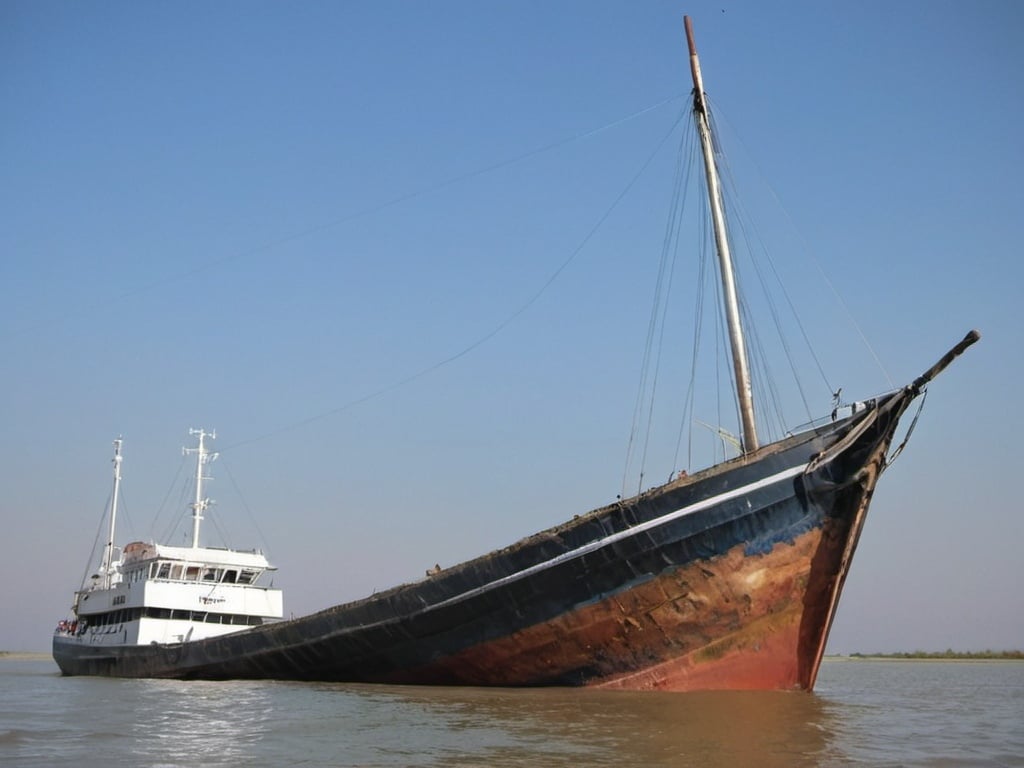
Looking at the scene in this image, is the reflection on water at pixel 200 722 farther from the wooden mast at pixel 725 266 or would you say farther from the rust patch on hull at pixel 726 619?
the wooden mast at pixel 725 266

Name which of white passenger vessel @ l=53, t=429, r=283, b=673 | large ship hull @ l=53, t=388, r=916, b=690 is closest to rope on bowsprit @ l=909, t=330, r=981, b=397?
large ship hull @ l=53, t=388, r=916, b=690

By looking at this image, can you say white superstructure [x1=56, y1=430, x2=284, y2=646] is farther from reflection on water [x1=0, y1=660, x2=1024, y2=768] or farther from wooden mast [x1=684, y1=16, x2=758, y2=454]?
wooden mast [x1=684, y1=16, x2=758, y2=454]

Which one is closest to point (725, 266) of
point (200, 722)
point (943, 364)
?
point (943, 364)

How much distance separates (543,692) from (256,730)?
239 inches

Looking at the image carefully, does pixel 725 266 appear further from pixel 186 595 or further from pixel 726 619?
pixel 186 595

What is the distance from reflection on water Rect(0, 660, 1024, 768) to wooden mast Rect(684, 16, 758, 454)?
17.7ft

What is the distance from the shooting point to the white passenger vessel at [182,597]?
2841cm

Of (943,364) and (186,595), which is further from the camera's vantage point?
(186,595)

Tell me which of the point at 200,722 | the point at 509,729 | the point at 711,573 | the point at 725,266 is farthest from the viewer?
the point at 725,266

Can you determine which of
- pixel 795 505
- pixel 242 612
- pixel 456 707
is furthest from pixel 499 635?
pixel 242 612

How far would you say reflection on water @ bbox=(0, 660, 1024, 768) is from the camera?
9.84 m

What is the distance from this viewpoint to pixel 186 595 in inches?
1139

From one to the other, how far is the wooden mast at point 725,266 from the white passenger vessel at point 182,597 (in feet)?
56.7

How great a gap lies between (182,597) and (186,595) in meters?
0.14
